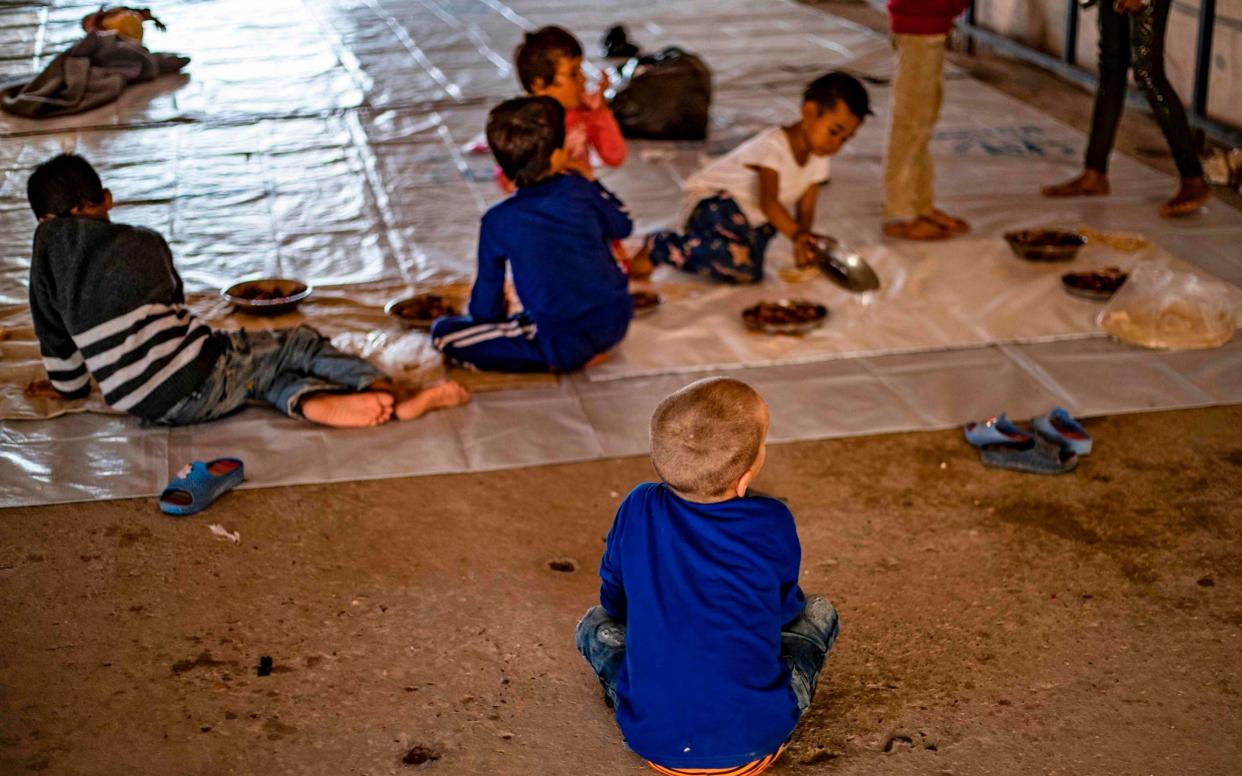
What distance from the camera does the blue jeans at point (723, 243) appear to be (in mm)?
4422

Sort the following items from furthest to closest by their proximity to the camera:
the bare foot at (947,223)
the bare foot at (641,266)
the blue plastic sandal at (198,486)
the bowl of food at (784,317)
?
the bare foot at (947,223), the bare foot at (641,266), the bowl of food at (784,317), the blue plastic sandal at (198,486)

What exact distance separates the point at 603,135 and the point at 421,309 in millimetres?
1091

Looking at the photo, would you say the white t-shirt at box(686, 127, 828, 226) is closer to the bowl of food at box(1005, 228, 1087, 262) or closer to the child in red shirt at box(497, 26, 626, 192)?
the child in red shirt at box(497, 26, 626, 192)

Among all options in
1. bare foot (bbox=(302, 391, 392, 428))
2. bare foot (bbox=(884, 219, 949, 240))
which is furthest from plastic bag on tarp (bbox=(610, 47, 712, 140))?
bare foot (bbox=(302, 391, 392, 428))

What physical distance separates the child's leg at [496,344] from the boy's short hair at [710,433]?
5.69ft

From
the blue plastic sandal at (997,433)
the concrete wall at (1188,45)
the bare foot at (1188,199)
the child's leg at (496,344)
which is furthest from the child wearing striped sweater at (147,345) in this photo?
the concrete wall at (1188,45)

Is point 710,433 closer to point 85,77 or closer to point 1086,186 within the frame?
point 1086,186

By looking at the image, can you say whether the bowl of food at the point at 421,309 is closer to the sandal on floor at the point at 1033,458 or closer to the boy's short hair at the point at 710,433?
the sandal on floor at the point at 1033,458

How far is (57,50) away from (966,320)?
5844 mm

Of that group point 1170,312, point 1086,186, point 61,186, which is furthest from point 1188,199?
point 61,186

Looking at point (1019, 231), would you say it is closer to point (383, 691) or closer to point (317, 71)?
point (383, 691)

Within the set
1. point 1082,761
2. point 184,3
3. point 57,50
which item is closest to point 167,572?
point 1082,761

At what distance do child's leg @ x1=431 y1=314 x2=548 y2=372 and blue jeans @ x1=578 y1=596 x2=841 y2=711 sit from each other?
149cm

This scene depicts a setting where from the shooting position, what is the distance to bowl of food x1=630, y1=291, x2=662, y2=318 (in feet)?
13.9
